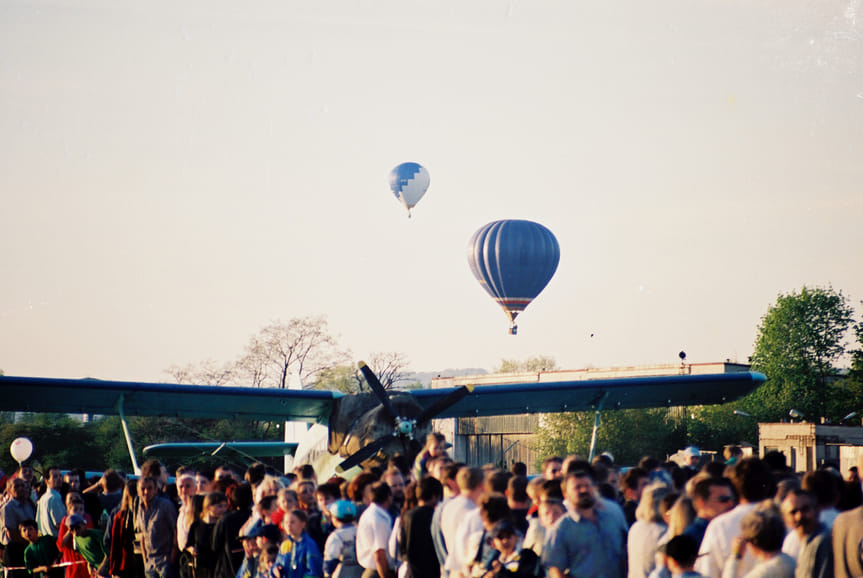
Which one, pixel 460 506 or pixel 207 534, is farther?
pixel 207 534

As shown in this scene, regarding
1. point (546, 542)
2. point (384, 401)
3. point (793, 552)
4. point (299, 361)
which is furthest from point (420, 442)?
point (299, 361)

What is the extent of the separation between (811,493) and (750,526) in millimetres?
916

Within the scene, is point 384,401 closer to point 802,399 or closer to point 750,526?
point 750,526

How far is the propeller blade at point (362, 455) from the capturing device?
17000mm

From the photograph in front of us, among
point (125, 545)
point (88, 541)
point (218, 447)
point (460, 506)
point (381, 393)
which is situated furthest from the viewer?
point (218, 447)

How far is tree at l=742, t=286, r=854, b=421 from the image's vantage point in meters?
69.1

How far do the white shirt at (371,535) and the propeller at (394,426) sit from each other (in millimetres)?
8418

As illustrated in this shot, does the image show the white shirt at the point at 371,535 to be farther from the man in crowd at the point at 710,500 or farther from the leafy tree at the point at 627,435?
the leafy tree at the point at 627,435

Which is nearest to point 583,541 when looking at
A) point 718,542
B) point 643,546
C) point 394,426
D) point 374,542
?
point 643,546

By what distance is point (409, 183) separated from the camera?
190ft

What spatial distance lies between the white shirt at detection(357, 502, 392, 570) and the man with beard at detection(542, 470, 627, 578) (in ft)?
5.98

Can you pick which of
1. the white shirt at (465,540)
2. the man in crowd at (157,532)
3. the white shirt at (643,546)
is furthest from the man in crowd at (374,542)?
the man in crowd at (157,532)

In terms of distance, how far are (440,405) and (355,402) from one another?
6.24 ft

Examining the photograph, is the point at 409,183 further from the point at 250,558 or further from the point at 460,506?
the point at 460,506
